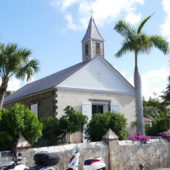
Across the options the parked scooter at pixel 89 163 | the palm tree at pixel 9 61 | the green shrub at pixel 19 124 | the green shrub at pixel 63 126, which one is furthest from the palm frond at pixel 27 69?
the parked scooter at pixel 89 163

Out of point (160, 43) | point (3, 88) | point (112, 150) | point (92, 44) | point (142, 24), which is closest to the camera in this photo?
point (112, 150)

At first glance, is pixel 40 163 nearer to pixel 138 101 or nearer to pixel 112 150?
pixel 112 150

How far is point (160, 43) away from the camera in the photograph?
16.7m

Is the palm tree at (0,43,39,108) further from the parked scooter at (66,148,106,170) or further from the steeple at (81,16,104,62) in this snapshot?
the parked scooter at (66,148,106,170)

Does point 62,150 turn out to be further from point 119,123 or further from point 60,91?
point 60,91

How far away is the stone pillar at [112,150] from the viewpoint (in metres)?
10.4

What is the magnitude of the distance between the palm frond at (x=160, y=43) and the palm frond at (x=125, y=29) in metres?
1.19

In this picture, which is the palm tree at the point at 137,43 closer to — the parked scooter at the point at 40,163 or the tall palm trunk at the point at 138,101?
the tall palm trunk at the point at 138,101

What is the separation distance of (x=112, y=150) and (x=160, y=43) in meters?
8.40

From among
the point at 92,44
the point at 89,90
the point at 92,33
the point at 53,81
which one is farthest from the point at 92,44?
the point at 53,81

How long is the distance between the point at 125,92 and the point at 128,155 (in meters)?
9.26

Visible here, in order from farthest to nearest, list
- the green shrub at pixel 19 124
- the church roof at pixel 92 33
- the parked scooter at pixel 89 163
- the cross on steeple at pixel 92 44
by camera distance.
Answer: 1. the church roof at pixel 92 33
2. the cross on steeple at pixel 92 44
3. the green shrub at pixel 19 124
4. the parked scooter at pixel 89 163

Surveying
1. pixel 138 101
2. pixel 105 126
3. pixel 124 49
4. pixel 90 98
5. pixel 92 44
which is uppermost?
pixel 92 44

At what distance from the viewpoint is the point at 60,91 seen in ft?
57.7
